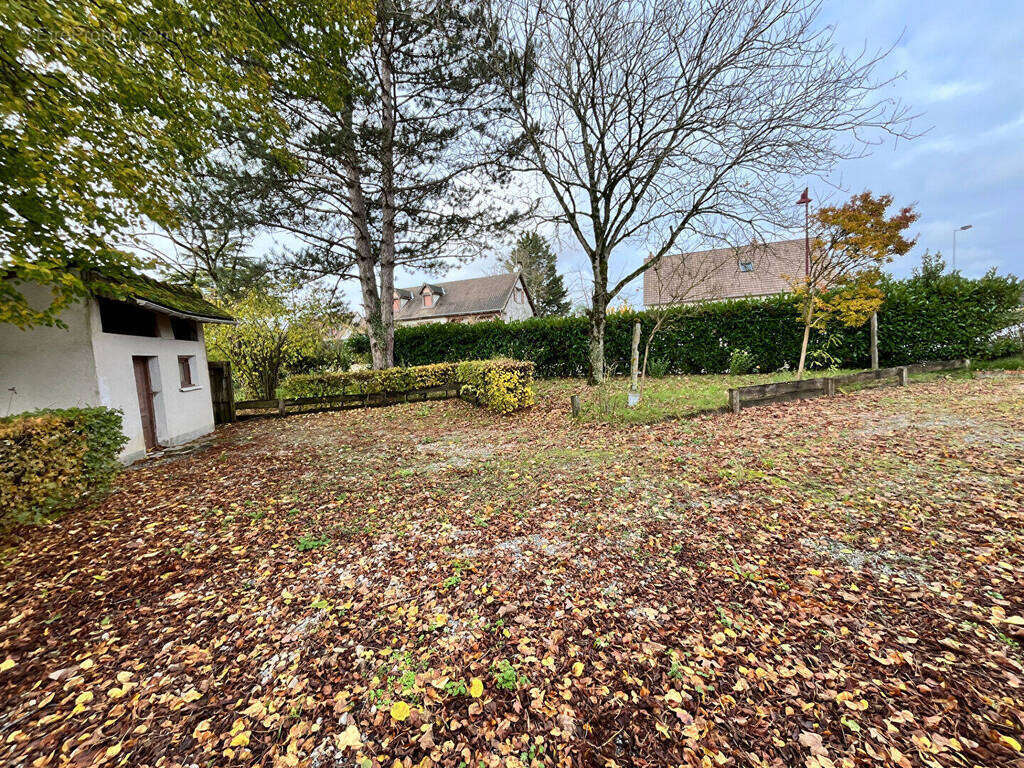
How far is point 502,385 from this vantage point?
30.1 feet

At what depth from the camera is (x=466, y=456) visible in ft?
21.7

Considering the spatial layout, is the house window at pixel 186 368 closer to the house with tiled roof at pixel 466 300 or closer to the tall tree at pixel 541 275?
the house with tiled roof at pixel 466 300

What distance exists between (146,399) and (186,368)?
5.39 feet

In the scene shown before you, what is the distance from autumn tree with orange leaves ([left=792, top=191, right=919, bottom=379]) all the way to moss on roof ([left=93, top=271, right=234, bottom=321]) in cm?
1451

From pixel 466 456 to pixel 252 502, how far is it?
3.10m

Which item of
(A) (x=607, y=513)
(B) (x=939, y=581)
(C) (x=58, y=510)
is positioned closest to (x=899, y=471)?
(B) (x=939, y=581)

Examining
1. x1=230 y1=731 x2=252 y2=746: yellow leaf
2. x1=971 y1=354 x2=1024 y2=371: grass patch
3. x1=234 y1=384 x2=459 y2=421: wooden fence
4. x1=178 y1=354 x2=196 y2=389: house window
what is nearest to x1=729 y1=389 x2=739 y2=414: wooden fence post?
x1=234 y1=384 x2=459 y2=421: wooden fence

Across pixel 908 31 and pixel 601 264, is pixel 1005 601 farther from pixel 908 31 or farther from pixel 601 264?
pixel 601 264

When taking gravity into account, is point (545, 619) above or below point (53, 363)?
below

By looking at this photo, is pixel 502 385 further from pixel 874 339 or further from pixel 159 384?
pixel 874 339

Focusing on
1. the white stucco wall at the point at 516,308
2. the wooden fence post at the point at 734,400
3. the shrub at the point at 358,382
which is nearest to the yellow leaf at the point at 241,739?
the wooden fence post at the point at 734,400

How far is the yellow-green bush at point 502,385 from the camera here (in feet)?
30.3

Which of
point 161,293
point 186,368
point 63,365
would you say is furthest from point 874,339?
point 63,365

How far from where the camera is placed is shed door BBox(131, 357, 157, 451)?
7635 mm
